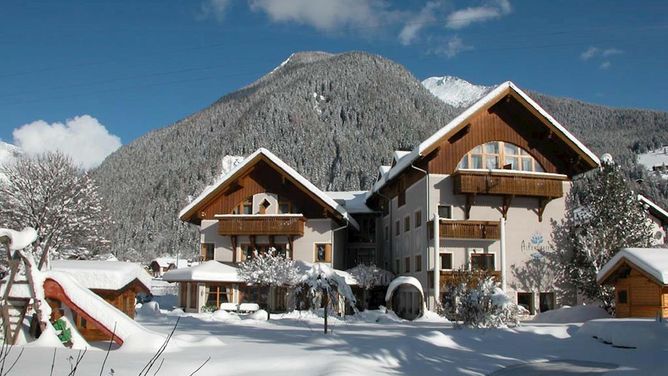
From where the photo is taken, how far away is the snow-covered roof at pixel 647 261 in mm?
25016

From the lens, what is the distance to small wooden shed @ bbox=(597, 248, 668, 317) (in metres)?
25.4

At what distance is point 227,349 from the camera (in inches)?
598

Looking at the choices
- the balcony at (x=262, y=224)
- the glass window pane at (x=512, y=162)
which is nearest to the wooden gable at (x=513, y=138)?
the glass window pane at (x=512, y=162)

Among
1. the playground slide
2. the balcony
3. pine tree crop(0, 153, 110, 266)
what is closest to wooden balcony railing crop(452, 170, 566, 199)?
the balcony

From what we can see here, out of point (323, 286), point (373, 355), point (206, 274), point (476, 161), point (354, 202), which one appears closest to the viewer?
point (373, 355)

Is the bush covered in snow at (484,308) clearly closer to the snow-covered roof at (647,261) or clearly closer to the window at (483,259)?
the snow-covered roof at (647,261)

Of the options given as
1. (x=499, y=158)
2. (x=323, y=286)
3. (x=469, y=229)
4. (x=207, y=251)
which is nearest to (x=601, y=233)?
(x=499, y=158)

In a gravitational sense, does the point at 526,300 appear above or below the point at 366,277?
below

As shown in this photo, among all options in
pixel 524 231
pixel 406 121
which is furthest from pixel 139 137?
pixel 524 231

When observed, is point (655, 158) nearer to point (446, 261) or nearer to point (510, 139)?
point (510, 139)

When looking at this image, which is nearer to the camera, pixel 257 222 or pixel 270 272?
pixel 270 272

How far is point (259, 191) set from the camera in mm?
42875

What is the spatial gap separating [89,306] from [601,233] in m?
27.6

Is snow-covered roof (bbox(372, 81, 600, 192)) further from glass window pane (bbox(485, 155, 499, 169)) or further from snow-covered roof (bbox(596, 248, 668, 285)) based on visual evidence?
snow-covered roof (bbox(596, 248, 668, 285))
